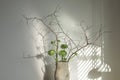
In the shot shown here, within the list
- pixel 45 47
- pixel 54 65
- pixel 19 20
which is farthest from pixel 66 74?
pixel 19 20

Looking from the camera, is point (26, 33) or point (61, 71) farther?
point (26, 33)

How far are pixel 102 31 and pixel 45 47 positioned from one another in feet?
2.28

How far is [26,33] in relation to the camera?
242 centimetres

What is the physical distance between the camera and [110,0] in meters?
2.49

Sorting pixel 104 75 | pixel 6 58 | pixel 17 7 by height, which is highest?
pixel 17 7

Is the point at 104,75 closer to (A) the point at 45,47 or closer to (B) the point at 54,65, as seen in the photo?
(B) the point at 54,65

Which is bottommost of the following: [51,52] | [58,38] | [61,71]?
[61,71]

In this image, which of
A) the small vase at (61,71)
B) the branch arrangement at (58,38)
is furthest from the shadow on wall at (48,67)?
the small vase at (61,71)

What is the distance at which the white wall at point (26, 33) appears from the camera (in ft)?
7.78

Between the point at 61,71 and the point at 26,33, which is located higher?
the point at 26,33

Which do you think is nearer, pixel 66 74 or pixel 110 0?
pixel 66 74

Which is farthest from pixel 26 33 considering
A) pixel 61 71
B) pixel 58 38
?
pixel 61 71

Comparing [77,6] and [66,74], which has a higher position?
[77,6]

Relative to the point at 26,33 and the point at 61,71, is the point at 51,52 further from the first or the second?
the point at 26,33
